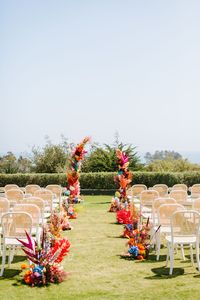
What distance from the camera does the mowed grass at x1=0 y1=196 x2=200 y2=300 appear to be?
19.8 feet

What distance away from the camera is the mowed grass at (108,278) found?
6.03 metres

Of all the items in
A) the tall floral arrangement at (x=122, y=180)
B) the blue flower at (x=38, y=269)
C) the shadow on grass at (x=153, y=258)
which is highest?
the tall floral arrangement at (x=122, y=180)

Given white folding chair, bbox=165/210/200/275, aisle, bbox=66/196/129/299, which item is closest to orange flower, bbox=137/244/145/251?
aisle, bbox=66/196/129/299

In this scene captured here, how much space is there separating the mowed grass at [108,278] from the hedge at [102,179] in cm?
1262

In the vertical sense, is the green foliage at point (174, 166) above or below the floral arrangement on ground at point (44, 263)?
above

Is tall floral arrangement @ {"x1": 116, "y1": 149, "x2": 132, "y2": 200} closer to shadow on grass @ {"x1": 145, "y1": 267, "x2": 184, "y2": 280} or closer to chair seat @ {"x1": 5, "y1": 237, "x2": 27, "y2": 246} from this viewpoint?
shadow on grass @ {"x1": 145, "y1": 267, "x2": 184, "y2": 280}

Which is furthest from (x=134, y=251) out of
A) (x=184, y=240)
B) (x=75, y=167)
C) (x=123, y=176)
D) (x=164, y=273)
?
(x=75, y=167)

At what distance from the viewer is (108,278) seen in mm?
6855

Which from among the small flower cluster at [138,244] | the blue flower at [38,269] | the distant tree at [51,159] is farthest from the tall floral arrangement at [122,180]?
the distant tree at [51,159]

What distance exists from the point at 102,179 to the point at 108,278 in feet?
51.7

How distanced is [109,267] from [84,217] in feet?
21.7

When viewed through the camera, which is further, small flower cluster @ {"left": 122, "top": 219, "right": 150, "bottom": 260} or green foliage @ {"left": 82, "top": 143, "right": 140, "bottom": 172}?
green foliage @ {"left": 82, "top": 143, "right": 140, "bottom": 172}

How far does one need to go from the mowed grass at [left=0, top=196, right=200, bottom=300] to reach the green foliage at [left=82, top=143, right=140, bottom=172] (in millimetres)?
16260

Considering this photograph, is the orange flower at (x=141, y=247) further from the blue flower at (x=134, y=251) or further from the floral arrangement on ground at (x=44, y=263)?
the floral arrangement on ground at (x=44, y=263)
